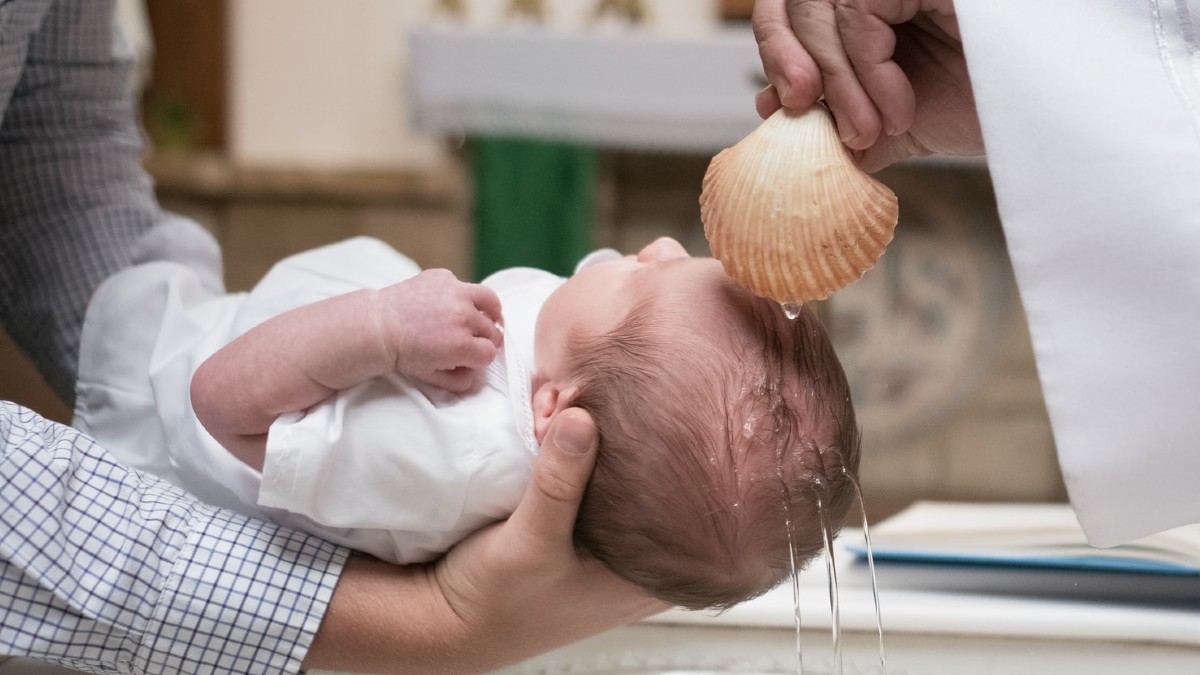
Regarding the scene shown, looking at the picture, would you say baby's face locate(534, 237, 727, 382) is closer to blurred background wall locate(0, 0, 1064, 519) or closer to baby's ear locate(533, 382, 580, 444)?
baby's ear locate(533, 382, 580, 444)

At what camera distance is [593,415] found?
A: 781mm

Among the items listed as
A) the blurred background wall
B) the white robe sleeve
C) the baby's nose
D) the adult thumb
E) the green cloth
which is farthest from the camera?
the blurred background wall

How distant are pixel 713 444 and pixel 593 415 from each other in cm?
8

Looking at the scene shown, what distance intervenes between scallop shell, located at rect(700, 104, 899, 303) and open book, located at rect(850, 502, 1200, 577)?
0.40 m

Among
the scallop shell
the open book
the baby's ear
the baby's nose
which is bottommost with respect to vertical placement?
the open book

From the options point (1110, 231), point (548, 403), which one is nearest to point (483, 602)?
point (548, 403)

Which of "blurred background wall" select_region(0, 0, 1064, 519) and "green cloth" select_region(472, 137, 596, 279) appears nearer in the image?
"green cloth" select_region(472, 137, 596, 279)

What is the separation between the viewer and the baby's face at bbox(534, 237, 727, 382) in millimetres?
817

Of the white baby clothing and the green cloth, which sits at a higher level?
the white baby clothing

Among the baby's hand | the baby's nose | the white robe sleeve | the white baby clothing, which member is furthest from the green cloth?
the white robe sleeve

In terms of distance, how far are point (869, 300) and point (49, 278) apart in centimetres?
215

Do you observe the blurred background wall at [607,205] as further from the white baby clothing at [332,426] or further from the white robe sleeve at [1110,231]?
the white robe sleeve at [1110,231]

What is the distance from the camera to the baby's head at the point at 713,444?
2.46ft

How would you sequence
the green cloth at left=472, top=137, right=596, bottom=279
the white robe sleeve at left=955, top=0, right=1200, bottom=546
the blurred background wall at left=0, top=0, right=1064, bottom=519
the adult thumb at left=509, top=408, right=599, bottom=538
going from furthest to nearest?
the blurred background wall at left=0, top=0, right=1064, bottom=519 < the green cloth at left=472, top=137, right=596, bottom=279 < the adult thumb at left=509, top=408, right=599, bottom=538 < the white robe sleeve at left=955, top=0, right=1200, bottom=546
